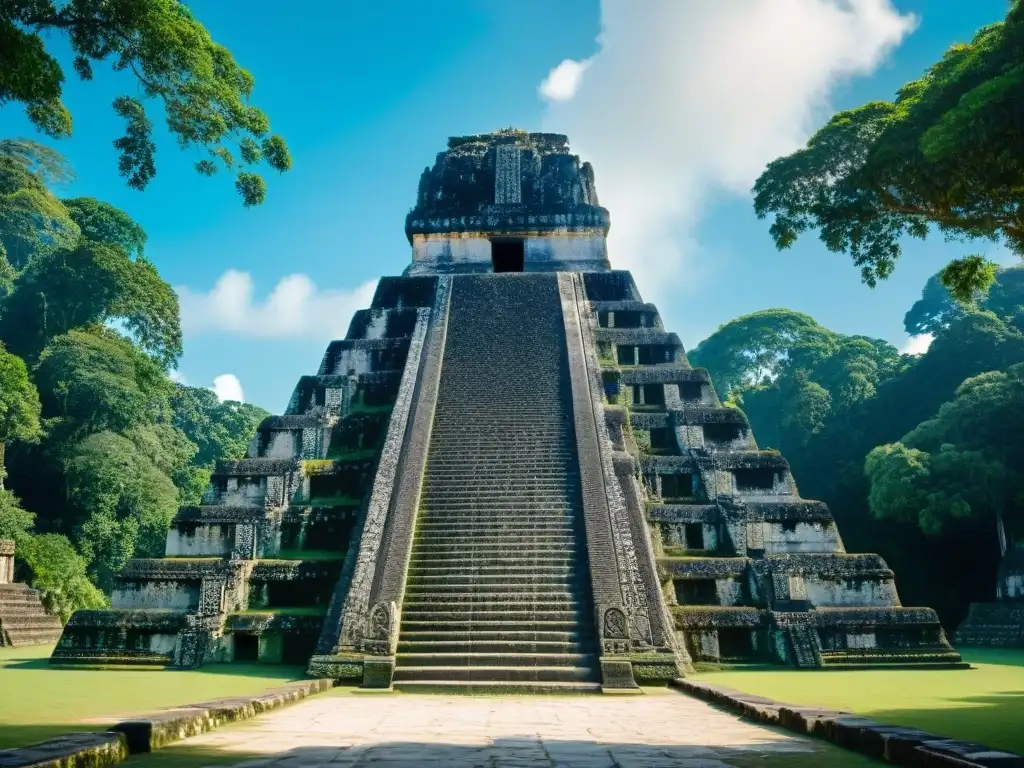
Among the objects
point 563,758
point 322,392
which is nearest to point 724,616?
point 563,758

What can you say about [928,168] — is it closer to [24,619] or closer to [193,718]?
[193,718]

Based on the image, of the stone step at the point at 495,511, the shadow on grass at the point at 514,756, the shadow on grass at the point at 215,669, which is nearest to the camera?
the shadow on grass at the point at 514,756

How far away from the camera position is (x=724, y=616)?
11.1m

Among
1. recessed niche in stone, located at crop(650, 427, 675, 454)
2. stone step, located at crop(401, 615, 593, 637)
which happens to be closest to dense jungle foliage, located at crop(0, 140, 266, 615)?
recessed niche in stone, located at crop(650, 427, 675, 454)

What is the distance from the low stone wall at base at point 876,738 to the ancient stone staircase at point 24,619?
588 inches

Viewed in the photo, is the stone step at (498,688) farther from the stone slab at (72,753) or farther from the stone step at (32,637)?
the stone step at (32,637)

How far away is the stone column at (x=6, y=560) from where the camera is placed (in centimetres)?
1845

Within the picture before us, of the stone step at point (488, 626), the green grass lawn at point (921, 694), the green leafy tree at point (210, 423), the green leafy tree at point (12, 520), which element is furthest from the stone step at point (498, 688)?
the green leafy tree at point (210, 423)

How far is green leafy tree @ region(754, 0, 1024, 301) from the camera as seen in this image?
20.5ft

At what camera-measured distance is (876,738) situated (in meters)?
4.68

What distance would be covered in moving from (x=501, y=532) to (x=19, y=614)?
11772mm

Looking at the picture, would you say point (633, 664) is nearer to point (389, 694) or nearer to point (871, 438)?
point (389, 694)

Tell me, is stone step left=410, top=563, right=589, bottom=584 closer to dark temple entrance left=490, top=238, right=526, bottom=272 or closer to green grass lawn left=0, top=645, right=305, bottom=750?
green grass lawn left=0, top=645, right=305, bottom=750

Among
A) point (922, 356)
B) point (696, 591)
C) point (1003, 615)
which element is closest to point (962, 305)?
point (922, 356)
